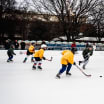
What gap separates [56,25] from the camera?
100 feet

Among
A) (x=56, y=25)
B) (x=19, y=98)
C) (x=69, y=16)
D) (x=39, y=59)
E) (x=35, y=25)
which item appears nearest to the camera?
(x=19, y=98)

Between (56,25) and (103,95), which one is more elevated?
(56,25)

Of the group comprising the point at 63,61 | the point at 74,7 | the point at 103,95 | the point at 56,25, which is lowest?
the point at 103,95

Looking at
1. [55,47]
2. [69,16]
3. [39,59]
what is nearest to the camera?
[39,59]

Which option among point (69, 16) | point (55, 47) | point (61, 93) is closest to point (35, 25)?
point (69, 16)

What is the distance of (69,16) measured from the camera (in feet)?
91.5

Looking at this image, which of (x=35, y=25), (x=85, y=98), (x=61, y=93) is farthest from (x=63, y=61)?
(x=35, y=25)

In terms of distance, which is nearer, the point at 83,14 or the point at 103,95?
the point at 103,95

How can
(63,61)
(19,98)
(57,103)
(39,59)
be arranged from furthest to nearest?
(39,59), (63,61), (19,98), (57,103)

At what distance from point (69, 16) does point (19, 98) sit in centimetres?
2403

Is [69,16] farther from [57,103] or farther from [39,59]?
[57,103]

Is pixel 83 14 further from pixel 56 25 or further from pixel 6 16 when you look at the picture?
pixel 6 16

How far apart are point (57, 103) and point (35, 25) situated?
36400 millimetres

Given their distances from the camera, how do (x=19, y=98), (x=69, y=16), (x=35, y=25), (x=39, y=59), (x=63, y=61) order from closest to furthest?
(x=19, y=98), (x=63, y=61), (x=39, y=59), (x=69, y=16), (x=35, y=25)
